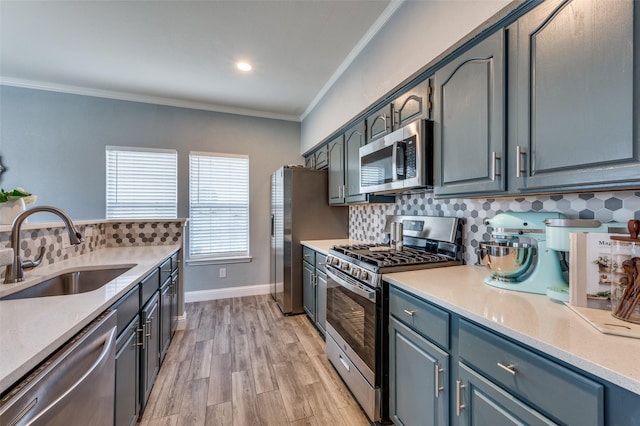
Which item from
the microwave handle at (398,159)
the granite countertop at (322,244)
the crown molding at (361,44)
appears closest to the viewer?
the microwave handle at (398,159)

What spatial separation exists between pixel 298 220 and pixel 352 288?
59.7 inches

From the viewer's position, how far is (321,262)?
259 centimetres

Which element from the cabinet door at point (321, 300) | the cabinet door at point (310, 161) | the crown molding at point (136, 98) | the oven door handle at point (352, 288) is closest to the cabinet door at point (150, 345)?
the oven door handle at point (352, 288)

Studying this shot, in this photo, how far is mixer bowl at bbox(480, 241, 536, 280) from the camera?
49.2 inches

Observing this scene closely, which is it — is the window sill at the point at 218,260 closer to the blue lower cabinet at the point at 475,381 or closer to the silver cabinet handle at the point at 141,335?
the silver cabinet handle at the point at 141,335

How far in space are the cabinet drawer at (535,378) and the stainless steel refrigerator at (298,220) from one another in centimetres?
225

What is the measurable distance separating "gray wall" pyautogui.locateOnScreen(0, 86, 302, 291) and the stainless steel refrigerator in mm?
850

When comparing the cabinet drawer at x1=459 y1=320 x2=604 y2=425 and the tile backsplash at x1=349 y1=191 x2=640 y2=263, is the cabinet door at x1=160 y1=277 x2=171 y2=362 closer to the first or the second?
the tile backsplash at x1=349 y1=191 x2=640 y2=263

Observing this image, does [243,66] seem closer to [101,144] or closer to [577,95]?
[101,144]

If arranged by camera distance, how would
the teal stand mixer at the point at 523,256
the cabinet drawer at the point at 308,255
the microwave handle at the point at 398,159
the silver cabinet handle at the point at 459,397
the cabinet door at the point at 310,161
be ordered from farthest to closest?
the cabinet door at the point at 310,161, the cabinet drawer at the point at 308,255, the microwave handle at the point at 398,159, the teal stand mixer at the point at 523,256, the silver cabinet handle at the point at 459,397

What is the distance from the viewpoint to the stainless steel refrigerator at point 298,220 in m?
3.11

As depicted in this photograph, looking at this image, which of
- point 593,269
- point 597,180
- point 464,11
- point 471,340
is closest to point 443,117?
point 464,11

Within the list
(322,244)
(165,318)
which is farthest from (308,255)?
(165,318)

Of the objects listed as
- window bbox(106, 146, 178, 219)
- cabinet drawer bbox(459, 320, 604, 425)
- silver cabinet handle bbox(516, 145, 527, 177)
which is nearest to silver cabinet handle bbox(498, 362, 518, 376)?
cabinet drawer bbox(459, 320, 604, 425)
